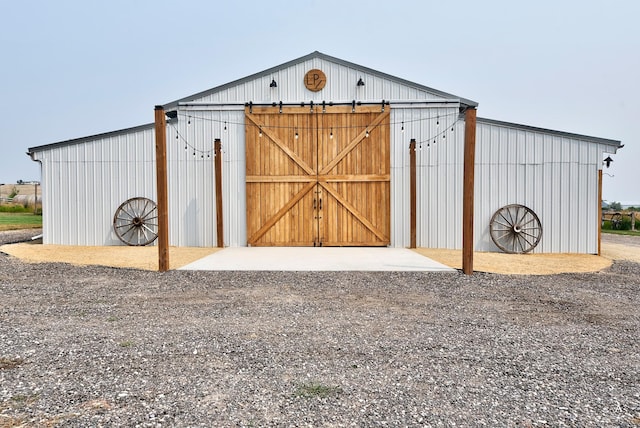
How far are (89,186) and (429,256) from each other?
9165mm

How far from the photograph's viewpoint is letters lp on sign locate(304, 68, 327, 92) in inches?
436

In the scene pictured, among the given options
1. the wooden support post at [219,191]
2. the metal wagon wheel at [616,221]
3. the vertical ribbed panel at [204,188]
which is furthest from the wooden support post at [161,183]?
the metal wagon wheel at [616,221]

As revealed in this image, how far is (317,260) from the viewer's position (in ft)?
27.9

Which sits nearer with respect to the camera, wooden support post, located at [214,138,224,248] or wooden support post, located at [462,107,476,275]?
wooden support post, located at [462,107,476,275]

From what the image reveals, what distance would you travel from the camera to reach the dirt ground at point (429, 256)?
778 cm

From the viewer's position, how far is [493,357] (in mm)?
3170

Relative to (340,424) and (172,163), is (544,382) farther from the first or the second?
(172,163)

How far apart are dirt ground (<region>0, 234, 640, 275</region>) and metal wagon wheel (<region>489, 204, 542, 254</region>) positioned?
58cm

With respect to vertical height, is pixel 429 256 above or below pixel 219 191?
below

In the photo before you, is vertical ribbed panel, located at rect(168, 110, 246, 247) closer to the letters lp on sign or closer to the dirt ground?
the dirt ground

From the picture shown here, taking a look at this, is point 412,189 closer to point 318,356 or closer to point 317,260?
point 317,260

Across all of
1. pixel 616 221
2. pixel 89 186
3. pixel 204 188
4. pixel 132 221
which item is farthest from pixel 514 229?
pixel 616 221

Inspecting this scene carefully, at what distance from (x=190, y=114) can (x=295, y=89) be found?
298 cm

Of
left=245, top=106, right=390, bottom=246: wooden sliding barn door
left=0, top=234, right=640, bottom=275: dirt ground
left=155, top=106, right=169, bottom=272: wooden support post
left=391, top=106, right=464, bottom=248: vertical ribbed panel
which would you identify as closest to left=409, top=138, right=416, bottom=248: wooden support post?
left=391, top=106, right=464, bottom=248: vertical ribbed panel
